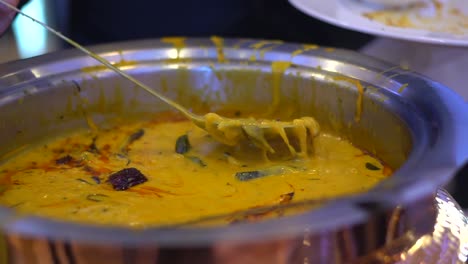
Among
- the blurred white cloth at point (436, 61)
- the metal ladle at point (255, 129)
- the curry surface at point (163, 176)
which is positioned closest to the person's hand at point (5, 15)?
the metal ladle at point (255, 129)

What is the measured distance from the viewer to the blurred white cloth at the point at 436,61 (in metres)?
1.75

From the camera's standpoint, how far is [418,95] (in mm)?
905

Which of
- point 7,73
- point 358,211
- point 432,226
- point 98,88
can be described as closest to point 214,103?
point 98,88

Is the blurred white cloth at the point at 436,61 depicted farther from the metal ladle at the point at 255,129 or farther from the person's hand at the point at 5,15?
the person's hand at the point at 5,15

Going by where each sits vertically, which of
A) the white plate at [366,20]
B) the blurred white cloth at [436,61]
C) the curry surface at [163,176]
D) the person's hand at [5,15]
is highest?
the person's hand at [5,15]

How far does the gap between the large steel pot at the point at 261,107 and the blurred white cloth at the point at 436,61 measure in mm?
718

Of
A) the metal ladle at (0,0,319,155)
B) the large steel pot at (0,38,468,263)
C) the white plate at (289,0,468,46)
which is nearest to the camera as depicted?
the large steel pot at (0,38,468,263)

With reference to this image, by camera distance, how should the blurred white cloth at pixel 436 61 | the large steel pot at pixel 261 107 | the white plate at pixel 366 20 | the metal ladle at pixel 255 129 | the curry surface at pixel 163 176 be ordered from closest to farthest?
Result: the large steel pot at pixel 261 107 → the curry surface at pixel 163 176 → the metal ladle at pixel 255 129 → the white plate at pixel 366 20 → the blurred white cloth at pixel 436 61

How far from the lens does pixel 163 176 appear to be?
0.99 metres

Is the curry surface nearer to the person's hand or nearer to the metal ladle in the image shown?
the metal ladle

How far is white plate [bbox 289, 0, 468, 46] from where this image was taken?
118 centimetres

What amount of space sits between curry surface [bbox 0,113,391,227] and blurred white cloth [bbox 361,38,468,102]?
2.47 ft

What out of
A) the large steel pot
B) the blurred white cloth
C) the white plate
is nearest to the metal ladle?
the large steel pot

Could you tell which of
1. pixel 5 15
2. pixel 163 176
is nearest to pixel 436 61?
pixel 163 176
